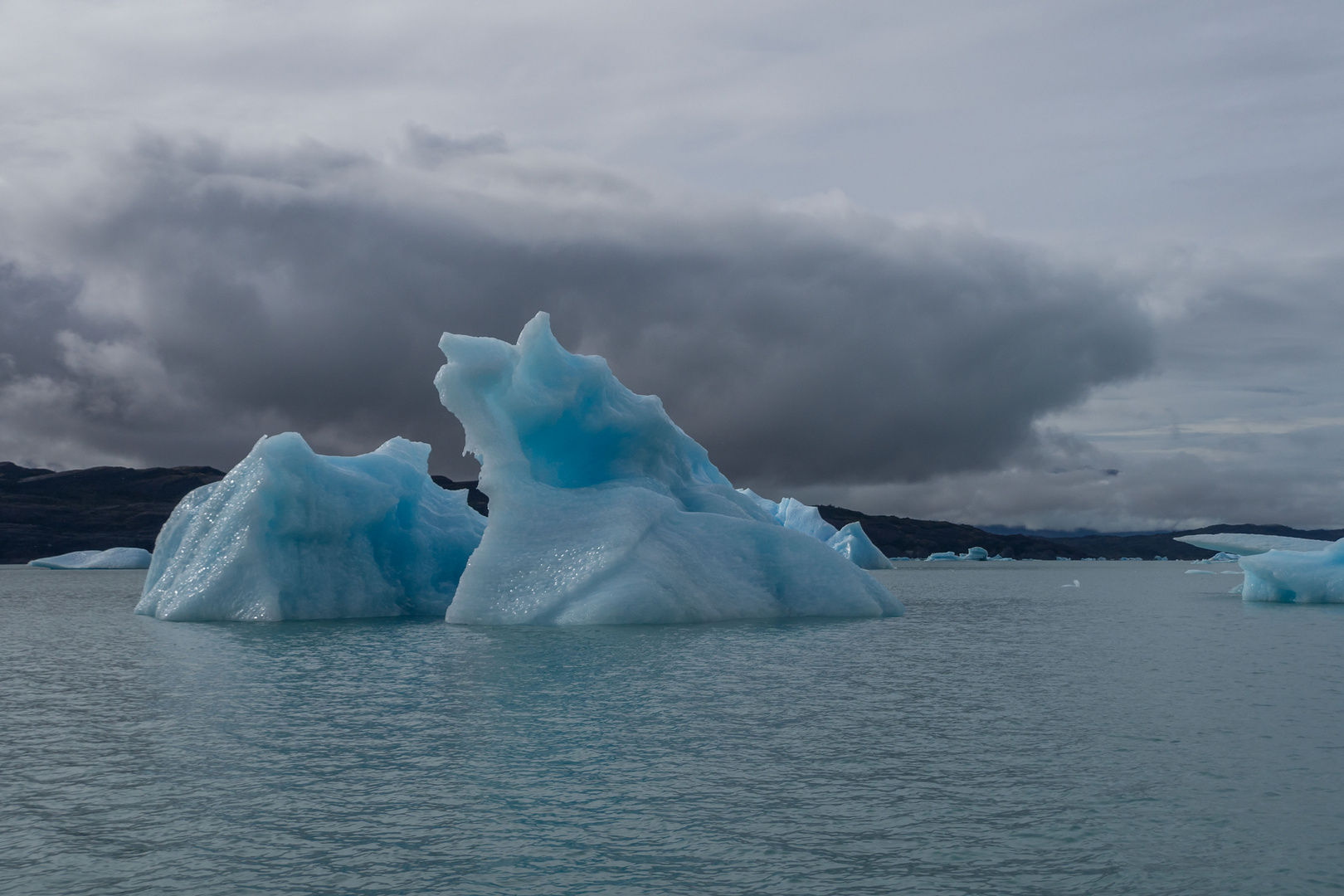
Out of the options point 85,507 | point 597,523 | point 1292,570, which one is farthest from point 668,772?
point 85,507

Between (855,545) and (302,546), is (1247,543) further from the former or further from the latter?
(855,545)

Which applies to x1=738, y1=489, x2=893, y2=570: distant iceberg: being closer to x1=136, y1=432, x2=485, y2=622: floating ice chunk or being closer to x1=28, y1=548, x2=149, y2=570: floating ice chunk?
x1=136, y1=432, x2=485, y2=622: floating ice chunk

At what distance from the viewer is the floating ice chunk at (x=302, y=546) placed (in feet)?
65.2

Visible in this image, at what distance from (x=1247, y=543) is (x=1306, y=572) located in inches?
67.6

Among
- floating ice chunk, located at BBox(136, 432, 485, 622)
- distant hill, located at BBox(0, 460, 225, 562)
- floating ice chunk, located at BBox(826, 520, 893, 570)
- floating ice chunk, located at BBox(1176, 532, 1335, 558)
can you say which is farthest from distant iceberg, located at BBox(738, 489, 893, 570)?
distant hill, located at BBox(0, 460, 225, 562)

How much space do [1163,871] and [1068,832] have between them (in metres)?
0.69

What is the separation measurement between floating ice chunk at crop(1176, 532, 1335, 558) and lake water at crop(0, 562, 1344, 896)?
544 inches

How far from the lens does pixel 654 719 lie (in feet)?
30.7

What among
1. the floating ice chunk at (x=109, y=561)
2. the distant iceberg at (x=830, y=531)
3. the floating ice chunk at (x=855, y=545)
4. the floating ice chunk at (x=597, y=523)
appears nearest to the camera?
the floating ice chunk at (x=597, y=523)

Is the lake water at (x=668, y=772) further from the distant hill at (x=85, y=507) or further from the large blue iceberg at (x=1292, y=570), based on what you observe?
the distant hill at (x=85, y=507)

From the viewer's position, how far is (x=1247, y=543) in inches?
1126

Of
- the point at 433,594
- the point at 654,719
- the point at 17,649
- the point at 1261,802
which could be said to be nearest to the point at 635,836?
the point at 654,719

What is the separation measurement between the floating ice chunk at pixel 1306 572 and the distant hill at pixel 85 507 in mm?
106253

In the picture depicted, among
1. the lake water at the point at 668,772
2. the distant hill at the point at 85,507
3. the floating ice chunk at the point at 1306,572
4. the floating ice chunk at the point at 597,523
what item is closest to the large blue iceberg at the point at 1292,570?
the floating ice chunk at the point at 1306,572
